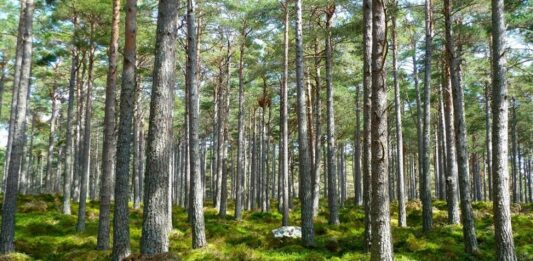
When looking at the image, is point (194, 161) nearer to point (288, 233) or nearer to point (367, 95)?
point (288, 233)

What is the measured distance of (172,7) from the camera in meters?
7.73

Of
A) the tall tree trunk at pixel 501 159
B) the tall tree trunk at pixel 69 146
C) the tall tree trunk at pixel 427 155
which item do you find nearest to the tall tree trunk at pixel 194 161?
the tall tree trunk at pixel 501 159

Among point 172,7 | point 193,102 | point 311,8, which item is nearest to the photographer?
point 172,7

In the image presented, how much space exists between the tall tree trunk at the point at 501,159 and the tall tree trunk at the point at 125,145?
8076mm

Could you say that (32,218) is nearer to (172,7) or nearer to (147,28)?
(147,28)

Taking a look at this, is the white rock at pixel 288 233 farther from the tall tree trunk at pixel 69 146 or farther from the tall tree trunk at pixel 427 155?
the tall tree trunk at pixel 69 146

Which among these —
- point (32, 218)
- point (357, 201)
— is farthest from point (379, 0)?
point (357, 201)

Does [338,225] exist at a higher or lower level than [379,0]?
lower

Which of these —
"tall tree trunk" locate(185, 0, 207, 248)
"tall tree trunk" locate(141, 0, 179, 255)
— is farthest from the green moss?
"tall tree trunk" locate(141, 0, 179, 255)

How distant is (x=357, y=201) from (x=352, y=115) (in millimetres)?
6015

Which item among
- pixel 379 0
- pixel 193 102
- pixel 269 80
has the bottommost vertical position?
pixel 193 102

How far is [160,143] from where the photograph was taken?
24.5 feet

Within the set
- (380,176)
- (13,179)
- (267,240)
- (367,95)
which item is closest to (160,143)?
(380,176)

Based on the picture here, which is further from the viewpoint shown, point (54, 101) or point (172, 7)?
point (54, 101)
